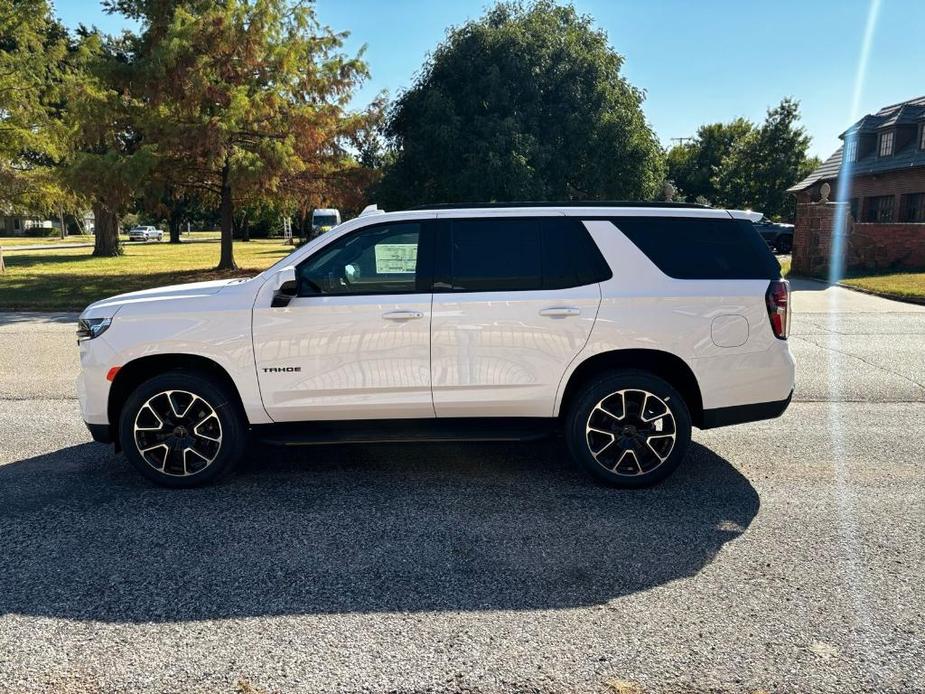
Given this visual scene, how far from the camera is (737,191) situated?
170 ft

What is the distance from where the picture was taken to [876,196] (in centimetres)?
3344

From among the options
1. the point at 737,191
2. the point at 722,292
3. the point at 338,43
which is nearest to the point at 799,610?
the point at 722,292

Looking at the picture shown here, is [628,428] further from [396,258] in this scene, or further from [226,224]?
[226,224]

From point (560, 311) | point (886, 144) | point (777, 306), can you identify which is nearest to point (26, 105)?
point (560, 311)

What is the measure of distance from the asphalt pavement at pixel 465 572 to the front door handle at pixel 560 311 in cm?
121

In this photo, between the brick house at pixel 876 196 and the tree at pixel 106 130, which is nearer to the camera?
the tree at pixel 106 130

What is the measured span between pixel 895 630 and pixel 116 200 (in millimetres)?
21788

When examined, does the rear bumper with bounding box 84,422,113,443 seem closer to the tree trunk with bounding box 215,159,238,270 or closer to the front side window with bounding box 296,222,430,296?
the front side window with bounding box 296,222,430,296

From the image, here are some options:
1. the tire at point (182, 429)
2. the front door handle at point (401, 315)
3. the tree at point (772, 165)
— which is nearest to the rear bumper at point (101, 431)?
the tire at point (182, 429)

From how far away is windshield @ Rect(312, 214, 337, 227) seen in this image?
46.2 m

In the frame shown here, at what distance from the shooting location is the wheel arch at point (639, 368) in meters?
4.90

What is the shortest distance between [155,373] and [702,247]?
389cm

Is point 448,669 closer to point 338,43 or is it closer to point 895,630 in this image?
point 895,630

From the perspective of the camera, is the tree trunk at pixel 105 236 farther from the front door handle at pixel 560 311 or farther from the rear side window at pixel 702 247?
the rear side window at pixel 702 247
